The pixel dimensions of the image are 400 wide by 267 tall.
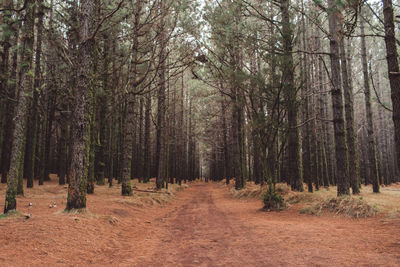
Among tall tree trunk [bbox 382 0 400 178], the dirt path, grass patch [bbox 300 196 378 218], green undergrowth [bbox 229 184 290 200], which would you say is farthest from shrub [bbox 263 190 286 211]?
tall tree trunk [bbox 382 0 400 178]

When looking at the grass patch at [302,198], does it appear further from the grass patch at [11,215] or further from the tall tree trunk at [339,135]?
the grass patch at [11,215]

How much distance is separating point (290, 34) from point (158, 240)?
808 cm

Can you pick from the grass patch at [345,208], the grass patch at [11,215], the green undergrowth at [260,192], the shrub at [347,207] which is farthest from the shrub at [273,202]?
the grass patch at [11,215]

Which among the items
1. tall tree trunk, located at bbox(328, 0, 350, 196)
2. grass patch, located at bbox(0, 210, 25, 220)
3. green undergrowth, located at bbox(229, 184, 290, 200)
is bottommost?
green undergrowth, located at bbox(229, 184, 290, 200)

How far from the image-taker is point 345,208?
6.89 m

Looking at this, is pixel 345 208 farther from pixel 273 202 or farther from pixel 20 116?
pixel 20 116

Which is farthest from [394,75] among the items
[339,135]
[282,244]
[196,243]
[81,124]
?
[81,124]

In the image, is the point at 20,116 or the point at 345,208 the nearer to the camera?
the point at 20,116

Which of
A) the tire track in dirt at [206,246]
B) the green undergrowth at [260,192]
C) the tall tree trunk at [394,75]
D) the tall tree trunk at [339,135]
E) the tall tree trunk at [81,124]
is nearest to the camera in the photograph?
the tire track in dirt at [206,246]

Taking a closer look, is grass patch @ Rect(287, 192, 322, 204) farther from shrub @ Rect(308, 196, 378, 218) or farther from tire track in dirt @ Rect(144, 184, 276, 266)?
tire track in dirt @ Rect(144, 184, 276, 266)

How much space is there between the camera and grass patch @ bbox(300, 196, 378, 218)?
A: 655 cm

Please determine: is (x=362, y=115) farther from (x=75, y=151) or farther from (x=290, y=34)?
(x=75, y=151)

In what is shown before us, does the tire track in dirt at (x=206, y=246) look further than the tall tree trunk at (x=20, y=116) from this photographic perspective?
No

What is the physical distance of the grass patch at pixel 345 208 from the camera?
6551 mm
